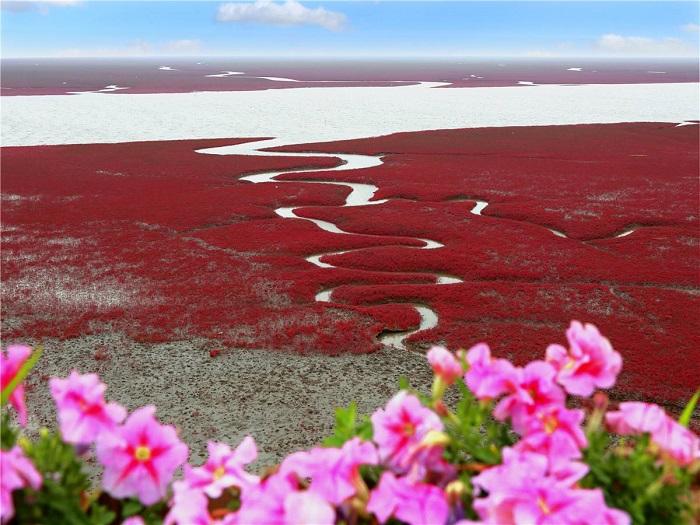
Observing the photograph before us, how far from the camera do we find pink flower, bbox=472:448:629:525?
1.73 m

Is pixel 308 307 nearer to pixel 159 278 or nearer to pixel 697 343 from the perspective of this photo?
pixel 159 278

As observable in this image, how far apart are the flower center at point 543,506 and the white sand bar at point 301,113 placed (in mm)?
40178

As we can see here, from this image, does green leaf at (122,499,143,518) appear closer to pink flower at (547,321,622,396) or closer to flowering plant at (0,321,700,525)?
flowering plant at (0,321,700,525)

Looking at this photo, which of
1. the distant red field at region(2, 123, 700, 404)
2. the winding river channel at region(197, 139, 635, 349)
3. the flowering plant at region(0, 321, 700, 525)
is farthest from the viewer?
the winding river channel at region(197, 139, 635, 349)

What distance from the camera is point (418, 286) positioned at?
15273 mm

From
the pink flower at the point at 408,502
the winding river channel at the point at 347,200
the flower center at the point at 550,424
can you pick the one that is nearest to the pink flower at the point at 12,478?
the pink flower at the point at 408,502

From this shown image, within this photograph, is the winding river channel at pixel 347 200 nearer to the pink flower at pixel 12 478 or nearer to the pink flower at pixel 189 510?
the pink flower at pixel 189 510

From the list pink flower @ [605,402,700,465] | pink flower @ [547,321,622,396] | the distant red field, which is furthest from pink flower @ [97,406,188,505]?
the distant red field

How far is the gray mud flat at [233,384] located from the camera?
9062 mm

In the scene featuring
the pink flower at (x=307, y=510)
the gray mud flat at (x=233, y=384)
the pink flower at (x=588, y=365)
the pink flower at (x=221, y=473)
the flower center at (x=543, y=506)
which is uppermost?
the pink flower at (x=588, y=365)

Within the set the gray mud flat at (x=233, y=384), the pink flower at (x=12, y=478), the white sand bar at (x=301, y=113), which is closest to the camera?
the pink flower at (x=12, y=478)

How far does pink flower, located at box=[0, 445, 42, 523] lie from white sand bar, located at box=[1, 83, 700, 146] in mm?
40043

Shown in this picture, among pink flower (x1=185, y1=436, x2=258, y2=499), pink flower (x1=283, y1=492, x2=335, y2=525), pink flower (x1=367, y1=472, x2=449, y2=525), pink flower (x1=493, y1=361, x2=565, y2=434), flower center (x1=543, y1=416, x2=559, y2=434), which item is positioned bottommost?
pink flower (x1=185, y1=436, x2=258, y2=499)

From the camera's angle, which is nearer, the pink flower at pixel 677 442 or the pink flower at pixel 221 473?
the pink flower at pixel 677 442
